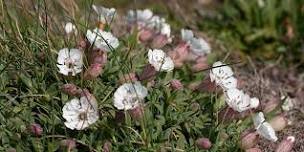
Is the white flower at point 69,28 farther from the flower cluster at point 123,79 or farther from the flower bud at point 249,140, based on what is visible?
the flower bud at point 249,140

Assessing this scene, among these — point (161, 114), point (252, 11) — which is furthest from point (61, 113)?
point (252, 11)

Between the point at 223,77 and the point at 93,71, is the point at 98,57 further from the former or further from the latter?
the point at 223,77

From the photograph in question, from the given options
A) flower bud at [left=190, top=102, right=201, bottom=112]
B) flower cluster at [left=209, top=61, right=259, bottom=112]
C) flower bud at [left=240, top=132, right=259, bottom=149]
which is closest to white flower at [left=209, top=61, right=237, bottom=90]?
flower cluster at [left=209, top=61, right=259, bottom=112]

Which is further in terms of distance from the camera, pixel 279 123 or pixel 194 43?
pixel 194 43

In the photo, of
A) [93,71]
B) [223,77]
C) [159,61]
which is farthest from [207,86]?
[93,71]

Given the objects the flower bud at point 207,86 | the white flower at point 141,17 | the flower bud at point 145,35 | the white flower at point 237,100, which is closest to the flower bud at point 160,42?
the flower bud at point 145,35

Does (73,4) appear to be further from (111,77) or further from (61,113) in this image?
(61,113)

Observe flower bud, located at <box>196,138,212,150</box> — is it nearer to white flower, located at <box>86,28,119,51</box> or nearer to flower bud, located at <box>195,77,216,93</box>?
flower bud, located at <box>195,77,216,93</box>
